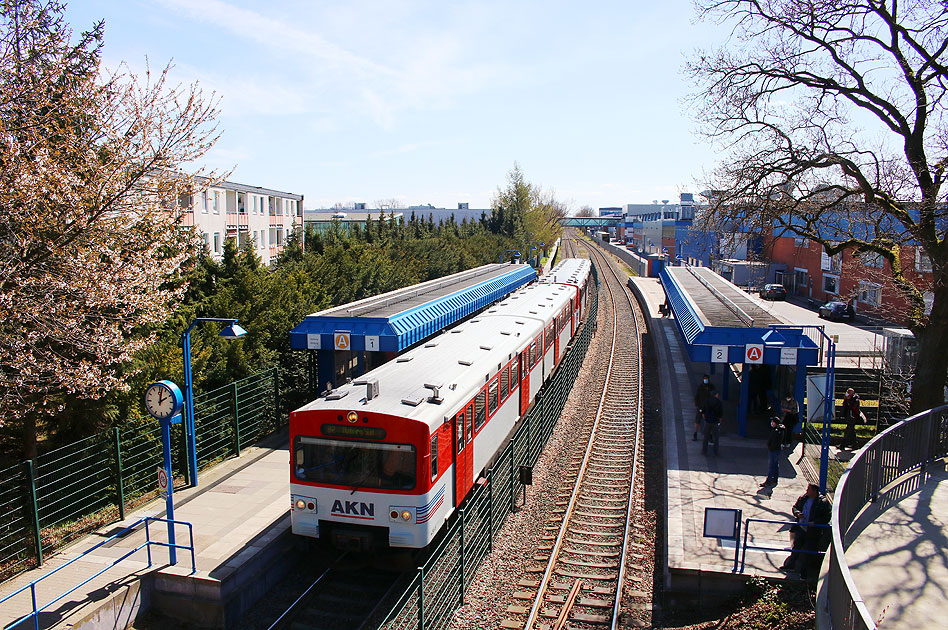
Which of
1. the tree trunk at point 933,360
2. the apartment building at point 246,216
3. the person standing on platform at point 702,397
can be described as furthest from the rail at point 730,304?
the apartment building at point 246,216

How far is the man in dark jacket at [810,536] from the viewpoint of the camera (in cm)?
975

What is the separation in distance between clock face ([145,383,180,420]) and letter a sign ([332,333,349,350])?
6.48 metres

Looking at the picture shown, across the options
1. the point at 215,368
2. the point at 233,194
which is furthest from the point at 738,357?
the point at 233,194

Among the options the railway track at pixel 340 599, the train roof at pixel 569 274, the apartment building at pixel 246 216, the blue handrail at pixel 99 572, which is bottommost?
the railway track at pixel 340 599

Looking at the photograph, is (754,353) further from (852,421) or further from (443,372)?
(443,372)

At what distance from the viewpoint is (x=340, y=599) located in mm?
9766

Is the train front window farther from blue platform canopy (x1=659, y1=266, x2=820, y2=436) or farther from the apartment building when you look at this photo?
the apartment building

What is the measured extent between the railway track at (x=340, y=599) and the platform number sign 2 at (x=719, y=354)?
986 centimetres

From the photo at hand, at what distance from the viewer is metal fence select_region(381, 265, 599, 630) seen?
8695 millimetres

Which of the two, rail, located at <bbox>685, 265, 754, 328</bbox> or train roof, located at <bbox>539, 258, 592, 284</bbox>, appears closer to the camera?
rail, located at <bbox>685, 265, 754, 328</bbox>

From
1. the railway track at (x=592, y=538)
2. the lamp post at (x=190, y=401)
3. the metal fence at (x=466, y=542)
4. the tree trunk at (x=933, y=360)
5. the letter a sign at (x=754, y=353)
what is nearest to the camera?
the metal fence at (x=466, y=542)

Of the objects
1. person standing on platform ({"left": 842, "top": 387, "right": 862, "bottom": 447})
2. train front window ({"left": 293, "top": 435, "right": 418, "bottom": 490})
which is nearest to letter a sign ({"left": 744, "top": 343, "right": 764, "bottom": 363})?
person standing on platform ({"left": 842, "top": 387, "right": 862, "bottom": 447})

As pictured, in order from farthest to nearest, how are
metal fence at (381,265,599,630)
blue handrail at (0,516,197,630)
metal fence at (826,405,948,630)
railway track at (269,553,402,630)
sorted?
railway track at (269,553,402,630), metal fence at (381,265,599,630), blue handrail at (0,516,197,630), metal fence at (826,405,948,630)

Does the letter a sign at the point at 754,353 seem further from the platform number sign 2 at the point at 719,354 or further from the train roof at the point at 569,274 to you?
the train roof at the point at 569,274
